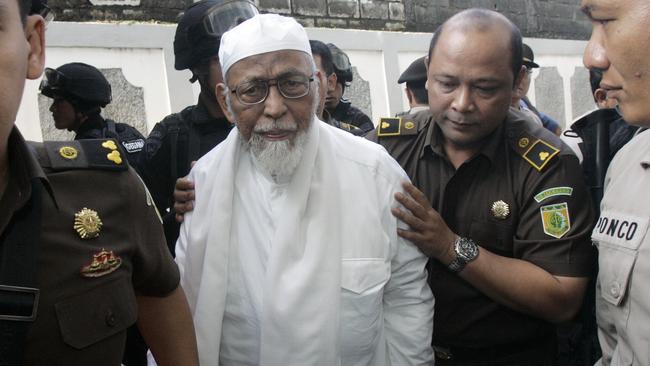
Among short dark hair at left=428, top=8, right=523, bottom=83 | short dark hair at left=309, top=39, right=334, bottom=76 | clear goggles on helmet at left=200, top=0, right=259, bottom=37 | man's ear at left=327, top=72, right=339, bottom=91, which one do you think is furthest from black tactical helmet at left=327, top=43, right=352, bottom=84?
short dark hair at left=428, top=8, right=523, bottom=83

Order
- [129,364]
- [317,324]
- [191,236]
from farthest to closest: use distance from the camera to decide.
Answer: [129,364], [191,236], [317,324]

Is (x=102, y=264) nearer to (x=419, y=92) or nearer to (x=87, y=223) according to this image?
(x=87, y=223)

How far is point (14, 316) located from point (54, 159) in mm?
405

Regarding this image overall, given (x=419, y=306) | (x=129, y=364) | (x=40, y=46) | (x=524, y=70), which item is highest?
(x=40, y=46)

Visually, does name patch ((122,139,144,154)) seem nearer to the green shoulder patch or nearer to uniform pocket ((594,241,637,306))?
the green shoulder patch

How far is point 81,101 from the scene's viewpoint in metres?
4.19

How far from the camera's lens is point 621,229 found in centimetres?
Result: 168

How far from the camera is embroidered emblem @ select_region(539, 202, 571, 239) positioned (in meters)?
2.09

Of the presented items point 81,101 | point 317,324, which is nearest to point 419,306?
point 317,324

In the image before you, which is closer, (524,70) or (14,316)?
(14,316)

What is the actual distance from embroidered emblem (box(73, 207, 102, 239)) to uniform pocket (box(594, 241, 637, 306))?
1.32m

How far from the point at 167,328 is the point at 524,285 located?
115 cm

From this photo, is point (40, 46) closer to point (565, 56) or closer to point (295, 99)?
point (295, 99)

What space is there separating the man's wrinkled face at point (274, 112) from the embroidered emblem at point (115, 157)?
0.57 metres
